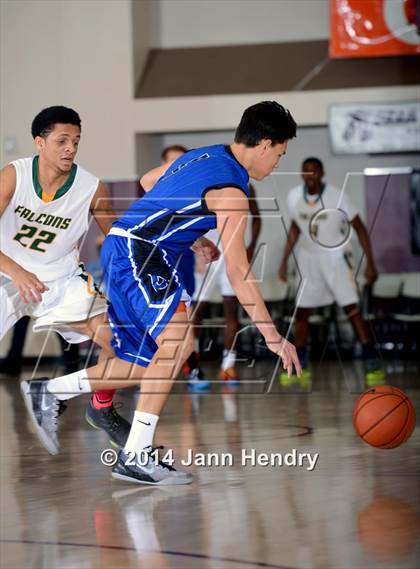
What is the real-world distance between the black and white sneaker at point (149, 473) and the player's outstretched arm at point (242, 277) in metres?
0.81

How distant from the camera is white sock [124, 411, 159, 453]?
14.3 feet

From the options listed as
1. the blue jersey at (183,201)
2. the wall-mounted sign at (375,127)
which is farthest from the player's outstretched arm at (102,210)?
the wall-mounted sign at (375,127)

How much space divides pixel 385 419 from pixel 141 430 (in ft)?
3.62

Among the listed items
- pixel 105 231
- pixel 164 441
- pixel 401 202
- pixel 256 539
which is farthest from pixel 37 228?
pixel 401 202

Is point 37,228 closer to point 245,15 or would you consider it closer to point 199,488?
point 199,488

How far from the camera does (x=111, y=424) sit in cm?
488

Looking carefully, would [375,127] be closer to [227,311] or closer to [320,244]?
[320,244]

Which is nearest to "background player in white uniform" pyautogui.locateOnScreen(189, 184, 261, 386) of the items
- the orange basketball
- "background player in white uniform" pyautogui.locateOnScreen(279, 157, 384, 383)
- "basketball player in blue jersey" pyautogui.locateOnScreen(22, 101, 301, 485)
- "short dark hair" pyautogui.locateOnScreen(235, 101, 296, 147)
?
"background player in white uniform" pyautogui.locateOnScreen(279, 157, 384, 383)

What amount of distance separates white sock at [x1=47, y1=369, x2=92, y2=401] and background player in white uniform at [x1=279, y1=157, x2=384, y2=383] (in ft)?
12.6

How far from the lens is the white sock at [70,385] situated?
15.6 feet

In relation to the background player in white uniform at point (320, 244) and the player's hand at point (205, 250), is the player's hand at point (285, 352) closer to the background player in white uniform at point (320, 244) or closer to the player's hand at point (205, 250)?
the player's hand at point (205, 250)

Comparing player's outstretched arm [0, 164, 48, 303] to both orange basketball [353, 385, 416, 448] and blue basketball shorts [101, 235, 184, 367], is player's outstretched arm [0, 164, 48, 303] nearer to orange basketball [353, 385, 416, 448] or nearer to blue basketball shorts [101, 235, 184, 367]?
blue basketball shorts [101, 235, 184, 367]

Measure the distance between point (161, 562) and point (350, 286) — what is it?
17.9 feet

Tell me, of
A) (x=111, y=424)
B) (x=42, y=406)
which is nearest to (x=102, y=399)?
(x=111, y=424)
